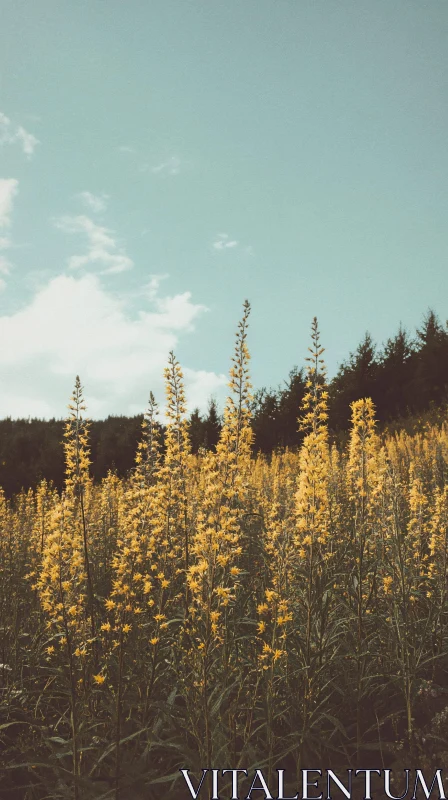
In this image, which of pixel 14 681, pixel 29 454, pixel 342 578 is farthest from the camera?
pixel 29 454

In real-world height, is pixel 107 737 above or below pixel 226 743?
below

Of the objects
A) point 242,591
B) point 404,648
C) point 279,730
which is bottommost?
point 279,730

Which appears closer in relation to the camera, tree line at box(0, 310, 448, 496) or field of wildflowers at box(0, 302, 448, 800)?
field of wildflowers at box(0, 302, 448, 800)

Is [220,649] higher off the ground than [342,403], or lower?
lower

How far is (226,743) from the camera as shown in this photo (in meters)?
2.59

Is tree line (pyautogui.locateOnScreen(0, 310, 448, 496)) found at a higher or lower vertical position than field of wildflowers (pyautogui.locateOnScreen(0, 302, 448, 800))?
higher

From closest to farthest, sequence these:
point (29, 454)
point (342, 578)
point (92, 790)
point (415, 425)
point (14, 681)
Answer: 1. point (92, 790)
2. point (14, 681)
3. point (342, 578)
4. point (415, 425)
5. point (29, 454)

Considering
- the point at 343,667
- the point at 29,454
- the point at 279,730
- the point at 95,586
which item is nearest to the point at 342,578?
the point at 343,667

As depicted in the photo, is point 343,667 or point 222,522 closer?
point 222,522

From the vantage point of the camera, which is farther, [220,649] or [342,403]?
[342,403]

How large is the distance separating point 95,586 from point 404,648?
9.98 ft

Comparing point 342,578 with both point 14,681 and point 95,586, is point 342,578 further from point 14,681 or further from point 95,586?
point 14,681

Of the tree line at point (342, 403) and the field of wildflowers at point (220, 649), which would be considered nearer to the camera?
the field of wildflowers at point (220, 649)

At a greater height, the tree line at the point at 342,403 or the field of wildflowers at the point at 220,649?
the tree line at the point at 342,403
